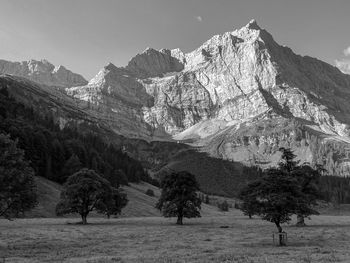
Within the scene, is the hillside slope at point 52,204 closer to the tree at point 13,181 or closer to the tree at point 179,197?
the tree at point 179,197

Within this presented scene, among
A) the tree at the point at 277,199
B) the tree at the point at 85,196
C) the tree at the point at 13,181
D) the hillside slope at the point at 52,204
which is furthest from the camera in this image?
the hillside slope at the point at 52,204

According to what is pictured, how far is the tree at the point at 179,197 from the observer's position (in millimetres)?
90562

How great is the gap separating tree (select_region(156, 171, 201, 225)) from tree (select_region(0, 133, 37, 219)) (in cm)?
4953

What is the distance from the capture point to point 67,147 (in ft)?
557

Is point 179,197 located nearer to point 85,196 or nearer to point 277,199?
point 85,196

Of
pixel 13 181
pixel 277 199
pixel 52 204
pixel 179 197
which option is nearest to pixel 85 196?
pixel 179 197

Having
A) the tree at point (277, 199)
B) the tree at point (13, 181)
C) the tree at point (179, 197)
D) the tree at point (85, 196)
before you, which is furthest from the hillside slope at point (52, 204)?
the tree at point (277, 199)

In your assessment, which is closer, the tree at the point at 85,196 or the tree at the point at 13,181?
the tree at the point at 13,181

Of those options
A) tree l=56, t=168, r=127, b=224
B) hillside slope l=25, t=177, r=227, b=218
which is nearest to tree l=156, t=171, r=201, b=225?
tree l=56, t=168, r=127, b=224

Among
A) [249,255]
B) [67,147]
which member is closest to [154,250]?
[249,255]

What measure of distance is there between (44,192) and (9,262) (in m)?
82.5

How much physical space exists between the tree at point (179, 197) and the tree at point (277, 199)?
38.1 metres

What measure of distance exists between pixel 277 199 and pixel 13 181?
3088 centimetres

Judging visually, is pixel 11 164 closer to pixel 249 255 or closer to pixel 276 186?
pixel 249 255
